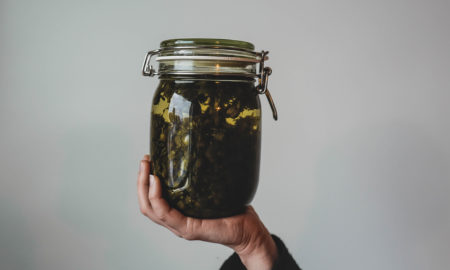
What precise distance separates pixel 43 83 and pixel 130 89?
9.5 inches

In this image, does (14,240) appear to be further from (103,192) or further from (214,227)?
(214,227)

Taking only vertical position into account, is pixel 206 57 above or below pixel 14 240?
above

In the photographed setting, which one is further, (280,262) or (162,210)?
(280,262)

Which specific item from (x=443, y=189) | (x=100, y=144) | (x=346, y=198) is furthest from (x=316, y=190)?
(x=100, y=144)

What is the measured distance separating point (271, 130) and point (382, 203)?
1.39 feet

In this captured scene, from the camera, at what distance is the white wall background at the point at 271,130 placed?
1164 millimetres

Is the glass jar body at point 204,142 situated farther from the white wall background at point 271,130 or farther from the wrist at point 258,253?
the white wall background at point 271,130

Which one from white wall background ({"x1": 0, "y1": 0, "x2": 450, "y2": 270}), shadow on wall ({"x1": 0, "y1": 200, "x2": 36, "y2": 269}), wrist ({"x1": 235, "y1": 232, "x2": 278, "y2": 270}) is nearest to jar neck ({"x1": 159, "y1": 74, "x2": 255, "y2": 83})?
wrist ({"x1": 235, "y1": 232, "x2": 278, "y2": 270})

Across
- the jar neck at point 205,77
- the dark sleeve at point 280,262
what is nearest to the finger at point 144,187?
the jar neck at point 205,77

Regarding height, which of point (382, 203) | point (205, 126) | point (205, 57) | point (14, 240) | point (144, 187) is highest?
point (205, 57)

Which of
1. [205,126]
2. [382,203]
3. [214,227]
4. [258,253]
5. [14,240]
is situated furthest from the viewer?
[382,203]

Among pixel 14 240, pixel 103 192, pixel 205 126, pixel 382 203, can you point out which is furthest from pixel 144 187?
pixel 382 203

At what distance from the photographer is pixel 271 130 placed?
1.25m

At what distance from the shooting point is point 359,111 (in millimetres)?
1246
